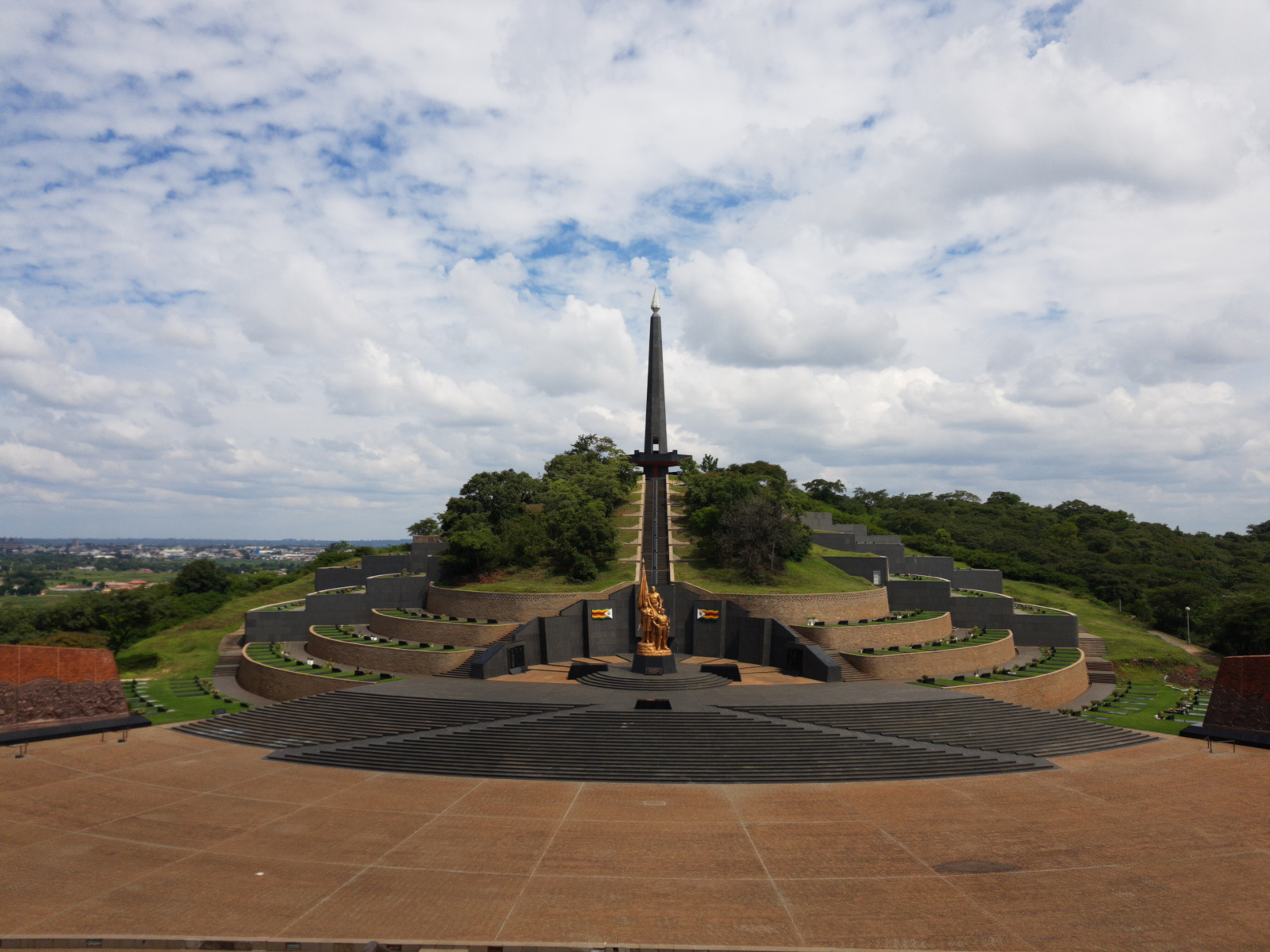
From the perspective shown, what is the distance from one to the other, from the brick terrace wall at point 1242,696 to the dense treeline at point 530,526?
2618 cm

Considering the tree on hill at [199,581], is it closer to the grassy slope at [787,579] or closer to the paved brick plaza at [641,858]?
the grassy slope at [787,579]

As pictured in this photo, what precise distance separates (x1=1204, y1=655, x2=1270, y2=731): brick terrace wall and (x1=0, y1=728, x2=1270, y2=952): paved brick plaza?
334 cm

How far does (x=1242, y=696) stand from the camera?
77.5 ft

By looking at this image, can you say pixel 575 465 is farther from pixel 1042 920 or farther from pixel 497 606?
pixel 1042 920

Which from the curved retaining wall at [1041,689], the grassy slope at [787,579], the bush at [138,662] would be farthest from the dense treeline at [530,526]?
the curved retaining wall at [1041,689]

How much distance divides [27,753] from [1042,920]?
27018 millimetres

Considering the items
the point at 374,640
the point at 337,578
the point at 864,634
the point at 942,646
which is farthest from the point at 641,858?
the point at 337,578

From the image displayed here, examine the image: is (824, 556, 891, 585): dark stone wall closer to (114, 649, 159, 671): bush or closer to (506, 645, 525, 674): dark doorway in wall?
(506, 645, 525, 674): dark doorway in wall

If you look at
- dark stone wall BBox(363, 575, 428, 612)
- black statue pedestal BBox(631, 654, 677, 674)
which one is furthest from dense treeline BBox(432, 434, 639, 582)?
black statue pedestal BBox(631, 654, 677, 674)

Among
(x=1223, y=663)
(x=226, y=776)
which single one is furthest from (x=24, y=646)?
(x=1223, y=663)

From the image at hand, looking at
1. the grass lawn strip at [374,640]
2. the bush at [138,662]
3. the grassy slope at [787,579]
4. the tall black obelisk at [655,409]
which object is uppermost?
the tall black obelisk at [655,409]

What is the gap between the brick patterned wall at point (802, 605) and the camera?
34312mm

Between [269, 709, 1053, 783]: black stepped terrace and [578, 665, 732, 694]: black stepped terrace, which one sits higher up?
[578, 665, 732, 694]: black stepped terrace

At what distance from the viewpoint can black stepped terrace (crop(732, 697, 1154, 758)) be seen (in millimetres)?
22391
